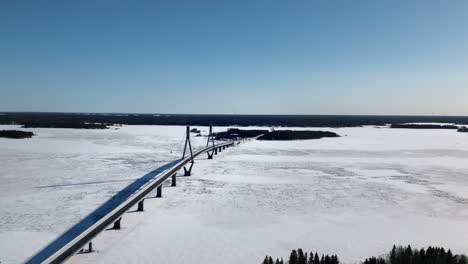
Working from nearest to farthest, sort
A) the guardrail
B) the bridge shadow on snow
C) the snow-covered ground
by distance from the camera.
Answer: the guardrail → the bridge shadow on snow → the snow-covered ground

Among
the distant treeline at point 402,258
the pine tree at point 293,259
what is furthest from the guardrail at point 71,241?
the pine tree at point 293,259

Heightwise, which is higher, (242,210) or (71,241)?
(71,241)

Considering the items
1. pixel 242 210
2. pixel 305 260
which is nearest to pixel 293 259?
pixel 305 260

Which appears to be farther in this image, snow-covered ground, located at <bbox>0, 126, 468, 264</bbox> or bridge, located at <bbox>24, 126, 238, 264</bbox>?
snow-covered ground, located at <bbox>0, 126, 468, 264</bbox>

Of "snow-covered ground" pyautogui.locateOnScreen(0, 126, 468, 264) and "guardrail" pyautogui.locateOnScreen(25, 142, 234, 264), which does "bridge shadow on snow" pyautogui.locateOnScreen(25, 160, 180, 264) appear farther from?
"snow-covered ground" pyautogui.locateOnScreen(0, 126, 468, 264)

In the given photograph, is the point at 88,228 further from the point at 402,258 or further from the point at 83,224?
the point at 402,258

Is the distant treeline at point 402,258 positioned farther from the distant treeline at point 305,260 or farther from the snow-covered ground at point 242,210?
the snow-covered ground at point 242,210

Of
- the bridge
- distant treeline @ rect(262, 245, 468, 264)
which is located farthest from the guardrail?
distant treeline @ rect(262, 245, 468, 264)

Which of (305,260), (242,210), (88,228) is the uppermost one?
(88,228)

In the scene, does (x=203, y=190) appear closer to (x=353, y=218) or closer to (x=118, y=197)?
(x=118, y=197)
